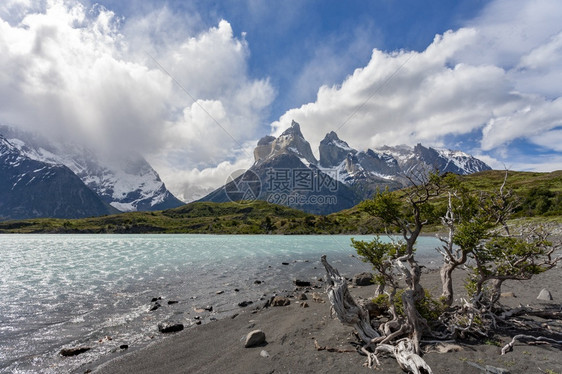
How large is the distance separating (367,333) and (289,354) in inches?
162

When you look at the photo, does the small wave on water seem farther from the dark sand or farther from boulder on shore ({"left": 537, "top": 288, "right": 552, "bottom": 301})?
boulder on shore ({"left": 537, "top": 288, "right": 552, "bottom": 301})

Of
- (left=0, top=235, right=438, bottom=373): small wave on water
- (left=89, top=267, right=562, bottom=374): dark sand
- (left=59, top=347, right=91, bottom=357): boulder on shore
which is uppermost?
(left=89, top=267, right=562, bottom=374): dark sand

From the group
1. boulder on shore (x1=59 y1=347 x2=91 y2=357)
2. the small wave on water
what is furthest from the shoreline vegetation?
the small wave on water

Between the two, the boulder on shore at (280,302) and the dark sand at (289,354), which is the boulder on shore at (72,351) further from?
the boulder on shore at (280,302)

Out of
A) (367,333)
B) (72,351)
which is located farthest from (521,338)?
(72,351)

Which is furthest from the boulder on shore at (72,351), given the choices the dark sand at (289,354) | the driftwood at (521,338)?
the driftwood at (521,338)

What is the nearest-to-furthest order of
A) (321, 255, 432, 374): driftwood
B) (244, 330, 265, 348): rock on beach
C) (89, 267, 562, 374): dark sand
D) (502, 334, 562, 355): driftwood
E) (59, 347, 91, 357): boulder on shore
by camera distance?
(321, 255, 432, 374): driftwood
(89, 267, 562, 374): dark sand
(502, 334, 562, 355): driftwood
(244, 330, 265, 348): rock on beach
(59, 347, 91, 357): boulder on shore

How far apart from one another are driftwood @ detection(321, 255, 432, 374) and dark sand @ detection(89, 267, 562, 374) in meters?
0.50

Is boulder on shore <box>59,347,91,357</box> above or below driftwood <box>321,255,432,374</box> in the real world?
below

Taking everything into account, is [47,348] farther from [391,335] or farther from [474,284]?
[474,284]

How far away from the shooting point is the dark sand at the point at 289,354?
12.0 metres

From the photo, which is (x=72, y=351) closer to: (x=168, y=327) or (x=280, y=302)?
(x=168, y=327)

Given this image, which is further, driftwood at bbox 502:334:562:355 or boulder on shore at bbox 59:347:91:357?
boulder on shore at bbox 59:347:91:357

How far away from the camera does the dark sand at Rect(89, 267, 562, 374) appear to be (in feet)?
39.5
